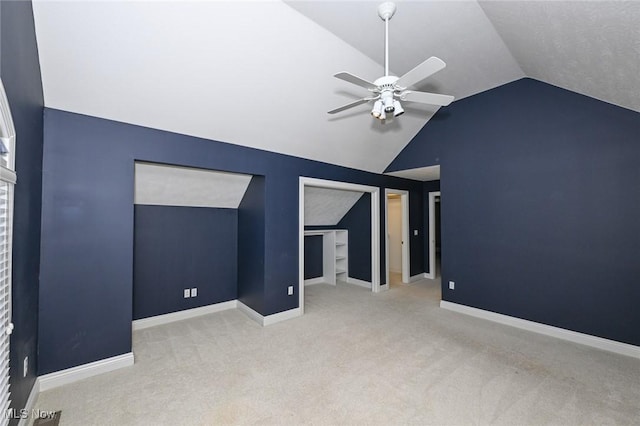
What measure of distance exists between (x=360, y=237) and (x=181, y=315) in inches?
137

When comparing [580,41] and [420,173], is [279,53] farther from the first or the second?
[420,173]

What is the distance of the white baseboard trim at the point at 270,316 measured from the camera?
11.6 ft

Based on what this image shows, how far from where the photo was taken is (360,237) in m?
5.57

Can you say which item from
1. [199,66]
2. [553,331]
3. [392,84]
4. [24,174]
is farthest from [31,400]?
[553,331]

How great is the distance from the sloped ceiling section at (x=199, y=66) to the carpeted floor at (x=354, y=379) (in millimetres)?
2410

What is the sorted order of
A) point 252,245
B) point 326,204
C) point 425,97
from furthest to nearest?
point 326,204
point 252,245
point 425,97

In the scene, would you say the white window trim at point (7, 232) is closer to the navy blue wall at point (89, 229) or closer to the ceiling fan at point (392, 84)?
the navy blue wall at point (89, 229)

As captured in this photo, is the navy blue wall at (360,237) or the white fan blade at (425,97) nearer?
the white fan blade at (425,97)

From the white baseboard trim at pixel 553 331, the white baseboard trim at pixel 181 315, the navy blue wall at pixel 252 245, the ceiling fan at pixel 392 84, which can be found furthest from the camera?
the navy blue wall at pixel 252 245

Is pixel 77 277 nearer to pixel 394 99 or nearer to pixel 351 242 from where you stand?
pixel 394 99

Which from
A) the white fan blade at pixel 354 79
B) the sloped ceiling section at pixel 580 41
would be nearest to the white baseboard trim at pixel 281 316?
the white fan blade at pixel 354 79

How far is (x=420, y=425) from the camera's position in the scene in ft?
6.01

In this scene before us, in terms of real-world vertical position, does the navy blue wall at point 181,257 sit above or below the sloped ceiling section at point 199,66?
below

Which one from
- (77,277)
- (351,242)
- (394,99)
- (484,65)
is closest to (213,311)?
(77,277)
